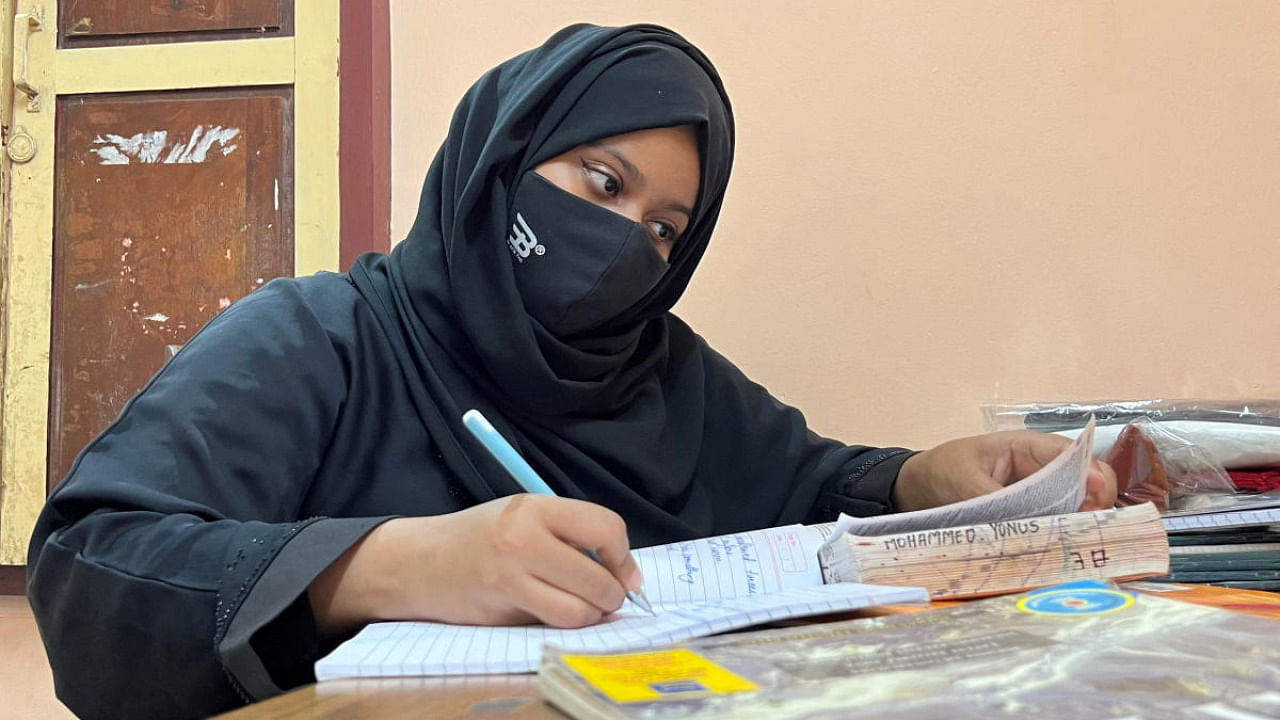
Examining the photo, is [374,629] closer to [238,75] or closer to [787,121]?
[787,121]

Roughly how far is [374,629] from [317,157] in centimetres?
121

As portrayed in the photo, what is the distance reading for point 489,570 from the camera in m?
0.53

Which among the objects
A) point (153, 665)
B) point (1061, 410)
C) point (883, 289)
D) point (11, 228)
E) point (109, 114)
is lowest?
point (153, 665)

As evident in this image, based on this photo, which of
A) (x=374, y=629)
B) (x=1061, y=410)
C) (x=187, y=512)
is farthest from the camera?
(x=1061, y=410)

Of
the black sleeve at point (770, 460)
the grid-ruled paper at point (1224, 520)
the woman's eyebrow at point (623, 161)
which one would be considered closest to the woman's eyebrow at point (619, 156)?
the woman's eyebrow at point (623, 161)

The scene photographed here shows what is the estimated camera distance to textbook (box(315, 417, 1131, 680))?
0.44 meters

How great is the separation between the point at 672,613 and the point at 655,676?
7.6 inches

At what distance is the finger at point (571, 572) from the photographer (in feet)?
1.71

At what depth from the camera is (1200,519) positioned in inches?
31.8

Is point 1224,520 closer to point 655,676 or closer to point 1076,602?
point 1076,602

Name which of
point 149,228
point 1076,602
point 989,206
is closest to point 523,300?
point 1076,602

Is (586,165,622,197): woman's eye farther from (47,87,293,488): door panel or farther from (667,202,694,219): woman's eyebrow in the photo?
(47,87,293,488): door panel

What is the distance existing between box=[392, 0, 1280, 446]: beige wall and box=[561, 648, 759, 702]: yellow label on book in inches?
41.3

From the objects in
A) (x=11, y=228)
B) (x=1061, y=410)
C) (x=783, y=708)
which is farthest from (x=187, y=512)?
(x=11, y=228)
